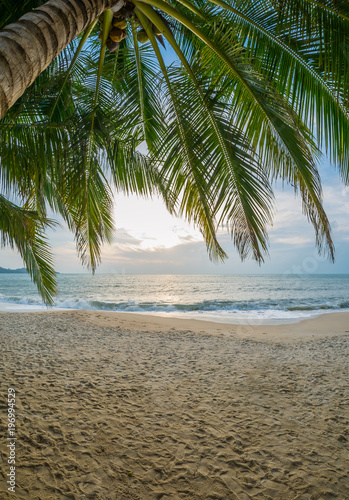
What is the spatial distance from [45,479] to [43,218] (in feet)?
11.1

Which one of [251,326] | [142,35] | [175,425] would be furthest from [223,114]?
[251,326]

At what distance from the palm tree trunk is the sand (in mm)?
2464

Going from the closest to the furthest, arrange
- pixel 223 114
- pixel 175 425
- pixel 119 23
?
pixel 119 23 → pixel 175 425 → pixel 223 114

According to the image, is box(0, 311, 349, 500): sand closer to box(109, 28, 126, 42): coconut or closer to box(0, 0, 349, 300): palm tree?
box(0, 0, 349, 300): palm tree

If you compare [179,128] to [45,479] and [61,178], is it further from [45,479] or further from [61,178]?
[45,479]

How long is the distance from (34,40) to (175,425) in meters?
3.30

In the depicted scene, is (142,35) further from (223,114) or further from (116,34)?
(223,114)

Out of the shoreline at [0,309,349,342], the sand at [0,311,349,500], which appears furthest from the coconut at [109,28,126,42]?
the shoreline at [0,309,349,342]

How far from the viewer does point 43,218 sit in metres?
4.51

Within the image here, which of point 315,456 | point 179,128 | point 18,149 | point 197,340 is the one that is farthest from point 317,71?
point 197,340

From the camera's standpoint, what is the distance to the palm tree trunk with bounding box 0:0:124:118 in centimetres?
134

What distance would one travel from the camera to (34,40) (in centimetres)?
151

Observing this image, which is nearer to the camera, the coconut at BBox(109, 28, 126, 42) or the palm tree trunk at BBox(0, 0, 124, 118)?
the palm tree trunk at BBox(0, 0, 124, 118)

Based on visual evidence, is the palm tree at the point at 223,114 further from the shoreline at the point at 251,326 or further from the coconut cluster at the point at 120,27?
the shoreline at the point at 251,326
